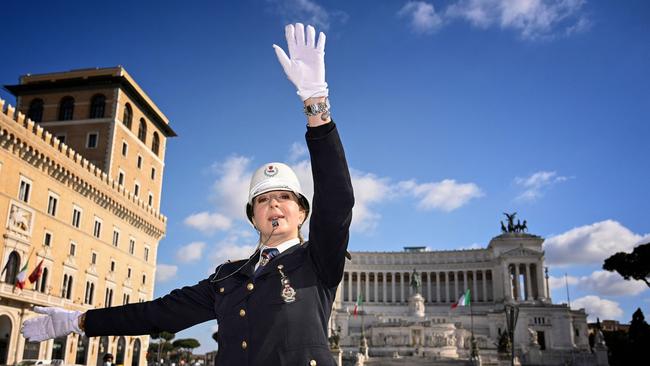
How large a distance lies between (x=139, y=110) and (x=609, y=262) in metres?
54.6

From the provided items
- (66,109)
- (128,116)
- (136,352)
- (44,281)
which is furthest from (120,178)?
(136,352)

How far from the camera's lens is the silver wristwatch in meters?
3.64

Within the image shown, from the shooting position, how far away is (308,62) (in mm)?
3678

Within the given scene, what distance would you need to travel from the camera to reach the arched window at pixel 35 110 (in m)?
52.1

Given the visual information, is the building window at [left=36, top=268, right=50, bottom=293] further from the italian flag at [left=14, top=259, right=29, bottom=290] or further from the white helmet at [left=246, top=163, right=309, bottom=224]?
the white helmet at [left=246, top=163, right=309, bottom=224]

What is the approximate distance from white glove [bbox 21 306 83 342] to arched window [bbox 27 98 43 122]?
53888mm

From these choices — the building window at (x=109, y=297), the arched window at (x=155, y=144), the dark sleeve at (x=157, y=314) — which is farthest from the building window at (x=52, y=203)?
the dark sleeve at (x=157, y=314)

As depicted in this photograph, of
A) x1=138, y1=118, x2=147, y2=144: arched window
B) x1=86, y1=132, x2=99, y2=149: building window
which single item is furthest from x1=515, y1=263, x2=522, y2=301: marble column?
x1=86, y1=132, x2=99, y2=149: building window

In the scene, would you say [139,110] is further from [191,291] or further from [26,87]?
[191,291]

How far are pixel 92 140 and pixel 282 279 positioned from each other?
169 feet

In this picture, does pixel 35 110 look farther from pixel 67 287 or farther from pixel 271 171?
pixel 271 171

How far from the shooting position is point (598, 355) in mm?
54438

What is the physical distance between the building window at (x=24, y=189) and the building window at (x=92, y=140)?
13599mm

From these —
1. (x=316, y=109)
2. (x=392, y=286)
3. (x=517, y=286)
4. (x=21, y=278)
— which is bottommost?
(x=316, y=109)
